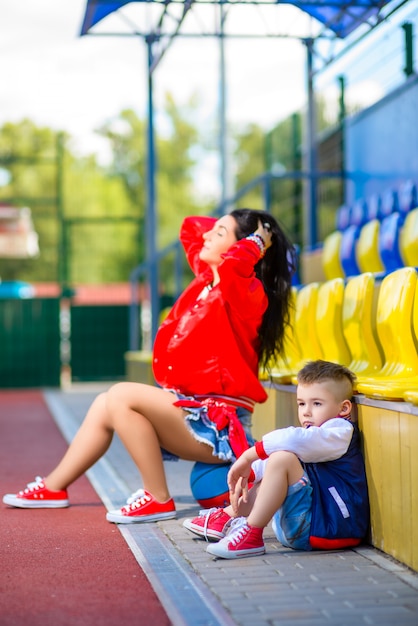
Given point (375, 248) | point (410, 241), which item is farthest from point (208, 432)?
point (375, 248)

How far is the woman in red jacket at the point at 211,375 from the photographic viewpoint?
4980mm

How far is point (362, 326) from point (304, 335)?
1.22 m

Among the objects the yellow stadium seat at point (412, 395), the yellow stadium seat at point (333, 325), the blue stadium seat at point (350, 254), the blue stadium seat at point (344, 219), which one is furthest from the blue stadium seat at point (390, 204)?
the yellow stadium seat at point (412, 395)

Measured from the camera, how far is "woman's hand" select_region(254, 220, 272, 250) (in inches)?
201

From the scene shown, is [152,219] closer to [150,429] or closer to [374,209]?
[374,209]

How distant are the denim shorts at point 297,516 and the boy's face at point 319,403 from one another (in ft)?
0.81

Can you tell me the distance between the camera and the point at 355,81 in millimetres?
13914

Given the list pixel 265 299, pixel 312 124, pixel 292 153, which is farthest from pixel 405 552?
pixel 292 153

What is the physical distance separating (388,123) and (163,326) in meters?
7.75

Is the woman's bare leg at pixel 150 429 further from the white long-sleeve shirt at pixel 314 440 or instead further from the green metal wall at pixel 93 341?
the green metal wall at pixel 93 341

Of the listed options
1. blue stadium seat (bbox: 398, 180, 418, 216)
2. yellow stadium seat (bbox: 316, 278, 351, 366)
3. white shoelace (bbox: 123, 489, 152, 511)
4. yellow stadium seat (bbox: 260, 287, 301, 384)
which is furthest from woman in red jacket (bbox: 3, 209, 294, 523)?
blue stadium seat (bbox: 398, 180, 418, 216)

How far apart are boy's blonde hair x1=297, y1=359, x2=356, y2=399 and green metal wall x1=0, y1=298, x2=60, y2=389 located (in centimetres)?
1481

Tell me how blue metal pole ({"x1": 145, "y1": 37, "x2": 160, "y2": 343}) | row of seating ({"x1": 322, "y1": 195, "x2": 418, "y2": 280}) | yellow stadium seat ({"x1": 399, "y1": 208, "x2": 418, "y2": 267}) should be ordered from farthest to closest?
blue metal pole ({"x1": 145, "y1": 37, "x2": 160, "y2": 343}), row of seating ({"x1": 322, "y1": 195, "x2": 418, "y2": 280}), yellow stadium seat ({"x1": 399, "y1": 208, "x2": 418, "y2": 267})

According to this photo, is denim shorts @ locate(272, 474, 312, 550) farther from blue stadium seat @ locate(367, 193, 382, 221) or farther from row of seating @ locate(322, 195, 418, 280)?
blue stadium seat @ locate(367, 193, 382, 221)
